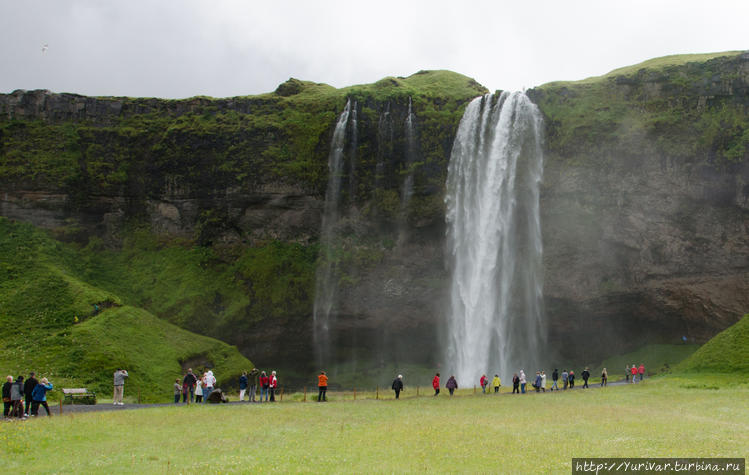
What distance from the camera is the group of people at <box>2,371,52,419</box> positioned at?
18344 millimetres

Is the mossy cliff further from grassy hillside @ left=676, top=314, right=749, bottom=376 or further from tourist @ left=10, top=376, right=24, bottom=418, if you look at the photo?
tourist @ left=10, top=376, right=24, bottom=418

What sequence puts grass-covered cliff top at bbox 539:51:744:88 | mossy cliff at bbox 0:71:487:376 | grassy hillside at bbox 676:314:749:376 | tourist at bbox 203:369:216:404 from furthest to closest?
mossy cliff at bbox 0:71:487:376 < grass-covered cliff top at bbox 539:51:744:88 < grassy hillside at bbox 676:314:749:376 < tourist at bbox 203:369:216:404

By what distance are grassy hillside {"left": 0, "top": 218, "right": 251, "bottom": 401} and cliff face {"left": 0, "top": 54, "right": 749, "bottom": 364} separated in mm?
5181

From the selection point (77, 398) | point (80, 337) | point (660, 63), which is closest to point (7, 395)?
point (77, 398)

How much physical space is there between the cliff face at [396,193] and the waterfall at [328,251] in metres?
0.75

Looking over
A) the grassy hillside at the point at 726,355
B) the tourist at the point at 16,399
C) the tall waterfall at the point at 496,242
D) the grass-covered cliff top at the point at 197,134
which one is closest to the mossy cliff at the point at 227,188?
the grass-covered cliff top at the point at 197,134

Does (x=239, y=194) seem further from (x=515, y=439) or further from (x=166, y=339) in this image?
(x=515, y=439)

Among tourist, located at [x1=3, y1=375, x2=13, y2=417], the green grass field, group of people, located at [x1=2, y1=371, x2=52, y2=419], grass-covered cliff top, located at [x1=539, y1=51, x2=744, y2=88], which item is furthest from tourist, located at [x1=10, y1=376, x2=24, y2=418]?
grass-covered cliff top, located at [x1=539, y1=51, x2=744, y2=88]

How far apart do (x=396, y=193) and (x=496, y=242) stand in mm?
9780

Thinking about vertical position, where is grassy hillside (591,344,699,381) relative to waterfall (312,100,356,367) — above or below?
below

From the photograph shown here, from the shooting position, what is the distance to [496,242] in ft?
147

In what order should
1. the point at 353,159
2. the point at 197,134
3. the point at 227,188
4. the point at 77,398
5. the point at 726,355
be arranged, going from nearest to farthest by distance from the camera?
the point at 77,398, the point at 726,355, the point at 353,159, the point at 227,188, the point at 197,134

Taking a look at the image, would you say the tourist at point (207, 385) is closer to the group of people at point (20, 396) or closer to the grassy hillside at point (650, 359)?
the group of people at point (20, 396)

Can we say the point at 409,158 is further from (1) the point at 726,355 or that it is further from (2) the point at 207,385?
(2) the point at 207,385
